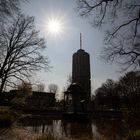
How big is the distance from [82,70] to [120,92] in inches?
766

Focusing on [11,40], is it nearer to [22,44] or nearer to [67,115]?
[22,44]

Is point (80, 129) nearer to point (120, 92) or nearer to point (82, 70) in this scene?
point (120, 92)

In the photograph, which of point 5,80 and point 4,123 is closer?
point 4,123

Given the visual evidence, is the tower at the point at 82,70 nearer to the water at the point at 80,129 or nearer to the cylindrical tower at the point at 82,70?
the cylindrical tower at the point at 82,70

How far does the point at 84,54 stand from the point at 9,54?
62.0 metres

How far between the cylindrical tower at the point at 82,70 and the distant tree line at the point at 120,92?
8685mm

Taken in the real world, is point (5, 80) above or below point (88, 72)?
below

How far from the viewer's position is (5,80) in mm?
18906

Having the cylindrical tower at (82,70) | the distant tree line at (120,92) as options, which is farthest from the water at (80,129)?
the cylindrical tower at (82,70)

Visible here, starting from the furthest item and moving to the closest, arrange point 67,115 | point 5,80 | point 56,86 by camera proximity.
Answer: point 56,86 < point 67,115 < point 5,80

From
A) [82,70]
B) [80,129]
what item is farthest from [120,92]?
[80,129]

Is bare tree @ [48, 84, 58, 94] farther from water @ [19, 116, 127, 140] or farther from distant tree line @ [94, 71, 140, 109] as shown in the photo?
water @ [19, 116, 127, 140]

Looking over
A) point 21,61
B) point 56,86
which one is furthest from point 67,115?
point 56,86

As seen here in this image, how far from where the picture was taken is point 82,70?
76000 mm
